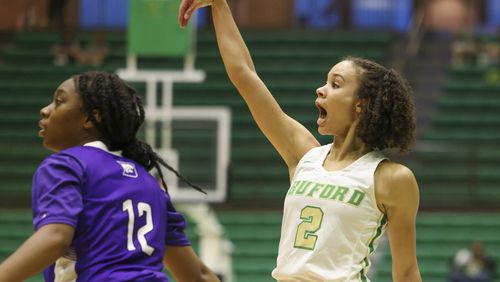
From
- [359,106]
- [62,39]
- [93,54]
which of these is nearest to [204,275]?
[359,106]

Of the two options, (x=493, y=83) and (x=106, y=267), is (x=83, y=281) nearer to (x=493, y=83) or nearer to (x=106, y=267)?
(x=106, y=267)

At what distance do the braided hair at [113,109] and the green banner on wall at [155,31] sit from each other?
7.63 metres

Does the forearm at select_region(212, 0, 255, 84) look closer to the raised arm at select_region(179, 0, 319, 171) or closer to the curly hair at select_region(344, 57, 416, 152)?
the raised arm at select_region(179, 0, 319, 171)

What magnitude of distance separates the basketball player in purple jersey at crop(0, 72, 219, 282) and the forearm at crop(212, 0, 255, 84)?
1.65ft

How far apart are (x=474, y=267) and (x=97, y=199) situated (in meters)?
8.42

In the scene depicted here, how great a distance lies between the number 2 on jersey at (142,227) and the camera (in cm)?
279

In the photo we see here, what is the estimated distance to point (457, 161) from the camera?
1223 cm

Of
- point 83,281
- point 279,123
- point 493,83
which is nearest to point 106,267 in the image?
point 83,281

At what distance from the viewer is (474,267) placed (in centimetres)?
1059

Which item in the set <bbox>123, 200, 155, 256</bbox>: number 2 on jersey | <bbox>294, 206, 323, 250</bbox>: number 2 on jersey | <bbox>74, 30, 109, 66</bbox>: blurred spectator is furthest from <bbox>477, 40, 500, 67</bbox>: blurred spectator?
<bbox>123, 200, 155, 256</bbox>: number 2 on jersey

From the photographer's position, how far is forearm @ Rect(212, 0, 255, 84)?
344cm

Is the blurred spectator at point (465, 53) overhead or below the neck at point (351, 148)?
below

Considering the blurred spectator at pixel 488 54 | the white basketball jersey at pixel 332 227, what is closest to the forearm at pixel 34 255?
the white basketball jersey at pixel 332 227

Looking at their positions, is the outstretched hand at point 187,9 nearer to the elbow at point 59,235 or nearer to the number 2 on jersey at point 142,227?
the number 2 on jersey at point 142,227
